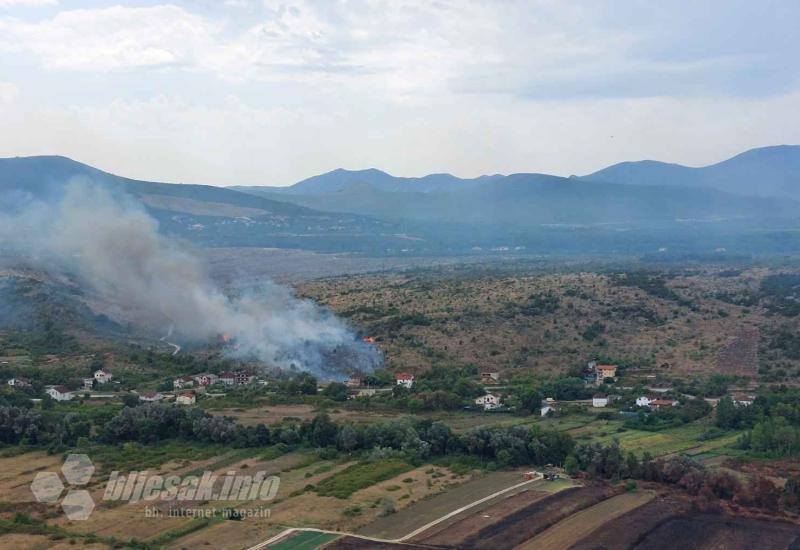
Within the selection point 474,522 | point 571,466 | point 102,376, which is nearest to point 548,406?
point 571,466

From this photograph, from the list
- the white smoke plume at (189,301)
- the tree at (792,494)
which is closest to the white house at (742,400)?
the tree at (792,494)

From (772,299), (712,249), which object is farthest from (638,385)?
(712,249)

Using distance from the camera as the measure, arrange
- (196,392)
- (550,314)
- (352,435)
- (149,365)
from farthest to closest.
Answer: (550,314) → (149,365) → (196,392) → (352,435)

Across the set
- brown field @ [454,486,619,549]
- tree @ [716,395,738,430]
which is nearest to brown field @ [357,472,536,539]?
brown field @ [454,486,619,549]

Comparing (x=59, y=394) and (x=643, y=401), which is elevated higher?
(x=643, y=401)

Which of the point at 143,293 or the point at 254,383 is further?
the point at 143,293

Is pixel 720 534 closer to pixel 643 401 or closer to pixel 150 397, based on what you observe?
pixel 643 401

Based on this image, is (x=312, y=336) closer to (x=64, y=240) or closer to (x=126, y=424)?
(x=126, y=424)
